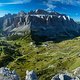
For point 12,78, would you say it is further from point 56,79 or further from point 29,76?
point 56,79

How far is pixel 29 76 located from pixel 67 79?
27.3 m

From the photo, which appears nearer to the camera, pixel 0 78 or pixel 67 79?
pixel 0 78

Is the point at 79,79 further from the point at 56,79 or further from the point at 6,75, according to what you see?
the point at 6,75

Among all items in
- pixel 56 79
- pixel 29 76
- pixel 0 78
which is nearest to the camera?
pixel 0 78

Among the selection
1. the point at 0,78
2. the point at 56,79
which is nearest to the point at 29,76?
the point at 56,79

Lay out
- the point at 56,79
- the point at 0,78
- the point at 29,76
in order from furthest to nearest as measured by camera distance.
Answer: the point at 56,79
the point at 29,76
the point at 0,78

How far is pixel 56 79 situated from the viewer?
511ft

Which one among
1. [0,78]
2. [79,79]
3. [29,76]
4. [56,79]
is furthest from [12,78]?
[79,79]

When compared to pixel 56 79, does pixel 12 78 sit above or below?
above

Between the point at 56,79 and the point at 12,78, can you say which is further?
the point at 56,79

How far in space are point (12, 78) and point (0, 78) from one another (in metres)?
5.59

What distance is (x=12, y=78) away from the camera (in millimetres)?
114938

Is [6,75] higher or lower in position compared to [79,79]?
higher

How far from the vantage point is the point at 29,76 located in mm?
143875
